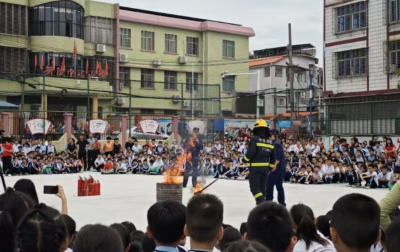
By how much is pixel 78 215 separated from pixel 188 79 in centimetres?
3315

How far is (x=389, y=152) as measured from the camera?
19.1 meters

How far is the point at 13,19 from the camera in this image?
3419cm

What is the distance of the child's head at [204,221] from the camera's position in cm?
350

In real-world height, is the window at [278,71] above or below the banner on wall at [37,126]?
above

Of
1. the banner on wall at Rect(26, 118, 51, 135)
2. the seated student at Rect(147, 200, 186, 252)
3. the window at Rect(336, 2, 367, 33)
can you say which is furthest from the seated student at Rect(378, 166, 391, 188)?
the banner on wall at Rect(26, 118, 51, 135)

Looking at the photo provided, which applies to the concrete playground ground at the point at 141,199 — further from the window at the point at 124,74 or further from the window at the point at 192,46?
the window at the point at 192,46

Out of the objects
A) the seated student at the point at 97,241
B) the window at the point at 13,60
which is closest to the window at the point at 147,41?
the window at the point at 13,60

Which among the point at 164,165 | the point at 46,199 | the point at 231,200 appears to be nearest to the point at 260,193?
the point at 231,200

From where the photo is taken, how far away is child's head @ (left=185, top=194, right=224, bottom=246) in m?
3.50

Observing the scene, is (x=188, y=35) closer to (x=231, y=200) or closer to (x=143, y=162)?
(x=143, y=162)

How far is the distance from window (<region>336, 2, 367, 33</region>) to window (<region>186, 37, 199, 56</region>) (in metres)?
15.3

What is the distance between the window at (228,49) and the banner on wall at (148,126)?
16260 millimetres

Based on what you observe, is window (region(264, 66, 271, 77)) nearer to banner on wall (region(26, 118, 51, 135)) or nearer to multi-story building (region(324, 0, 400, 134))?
multi-story building (region(324, 0, 400, 134))

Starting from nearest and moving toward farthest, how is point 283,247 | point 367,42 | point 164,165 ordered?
point 283,247 < point 164,165 < point 367,42
